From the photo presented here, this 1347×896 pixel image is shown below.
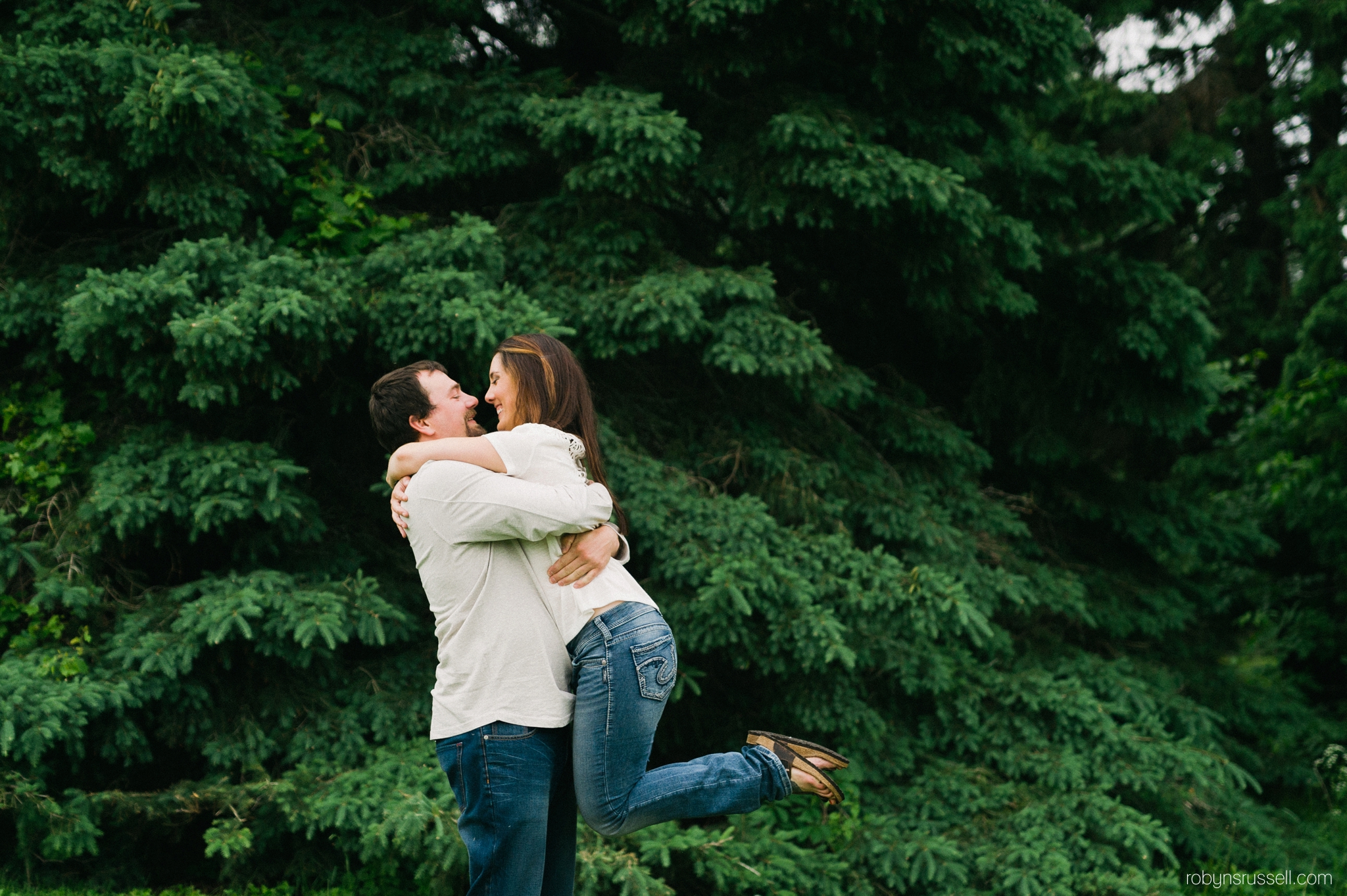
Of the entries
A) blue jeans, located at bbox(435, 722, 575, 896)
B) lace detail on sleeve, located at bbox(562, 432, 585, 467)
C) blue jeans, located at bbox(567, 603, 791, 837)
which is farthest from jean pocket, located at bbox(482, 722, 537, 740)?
lace detail on sleeve, located at bbox(562, 432, 585, 467)

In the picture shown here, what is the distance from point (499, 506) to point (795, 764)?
117cm

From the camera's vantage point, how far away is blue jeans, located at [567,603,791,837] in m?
2.53

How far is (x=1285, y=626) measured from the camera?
9266 mm

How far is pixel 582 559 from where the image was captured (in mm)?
2607

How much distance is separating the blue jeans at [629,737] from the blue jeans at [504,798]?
104 mm

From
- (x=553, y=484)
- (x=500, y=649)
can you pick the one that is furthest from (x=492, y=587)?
(x=553, y=484)

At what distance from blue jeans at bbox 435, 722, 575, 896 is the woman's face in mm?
840

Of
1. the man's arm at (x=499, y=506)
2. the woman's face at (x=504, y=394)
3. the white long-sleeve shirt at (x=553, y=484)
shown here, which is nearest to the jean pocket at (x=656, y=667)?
the white long-sleeve shirt at (x=553, y=484)

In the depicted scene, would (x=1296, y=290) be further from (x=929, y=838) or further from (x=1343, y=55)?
(x=929, y=838)

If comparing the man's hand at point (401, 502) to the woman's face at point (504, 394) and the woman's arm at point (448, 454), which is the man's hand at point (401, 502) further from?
the woman's face at point (504, 394)

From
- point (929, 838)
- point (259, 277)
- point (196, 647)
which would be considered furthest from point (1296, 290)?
point (196, 647)

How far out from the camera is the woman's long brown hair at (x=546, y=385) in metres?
2.78

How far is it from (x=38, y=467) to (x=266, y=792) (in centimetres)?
196

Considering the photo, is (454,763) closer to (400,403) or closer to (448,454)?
(448,454)
